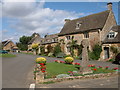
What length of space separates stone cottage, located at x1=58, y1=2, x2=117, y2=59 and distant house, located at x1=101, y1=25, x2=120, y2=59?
3.53 feet

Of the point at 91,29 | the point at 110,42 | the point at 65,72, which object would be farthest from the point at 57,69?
the point at 91,29

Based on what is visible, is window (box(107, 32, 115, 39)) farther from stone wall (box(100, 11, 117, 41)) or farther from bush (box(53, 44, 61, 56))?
bush (box(53, 44, 61, 56))

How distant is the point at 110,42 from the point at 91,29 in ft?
17.2

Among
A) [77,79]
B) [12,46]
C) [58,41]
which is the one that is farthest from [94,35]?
[12,46]

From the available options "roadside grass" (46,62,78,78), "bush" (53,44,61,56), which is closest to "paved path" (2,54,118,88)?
"roadside grass" (46,62,78,78)

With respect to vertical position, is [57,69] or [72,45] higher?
[72,45]

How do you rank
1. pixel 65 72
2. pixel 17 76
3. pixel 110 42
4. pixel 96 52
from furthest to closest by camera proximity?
pixel 96 52 → pixel 110 42 → pixel 65 72 → pixel 17 76

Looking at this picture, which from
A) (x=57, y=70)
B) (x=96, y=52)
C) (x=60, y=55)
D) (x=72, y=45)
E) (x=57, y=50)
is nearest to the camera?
(x=57, y=70)

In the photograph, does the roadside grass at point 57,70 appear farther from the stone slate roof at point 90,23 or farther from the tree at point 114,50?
the stone slate roof at point 90,23

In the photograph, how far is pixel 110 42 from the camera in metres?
23.6

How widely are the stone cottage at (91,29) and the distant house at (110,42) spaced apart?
108cm

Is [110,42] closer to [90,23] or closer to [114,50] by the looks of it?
[114,50]

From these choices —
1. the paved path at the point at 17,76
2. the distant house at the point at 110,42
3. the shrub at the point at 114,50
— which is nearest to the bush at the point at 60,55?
the distant house at the point at 110,42

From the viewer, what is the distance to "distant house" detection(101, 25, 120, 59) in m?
22.9
